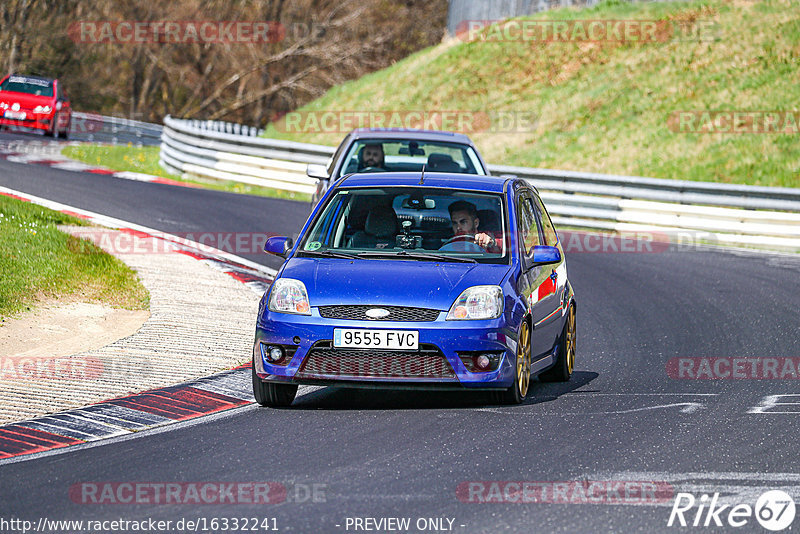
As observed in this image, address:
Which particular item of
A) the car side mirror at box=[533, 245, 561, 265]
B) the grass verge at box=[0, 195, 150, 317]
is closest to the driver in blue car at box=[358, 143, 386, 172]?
the grass verge at box=[0, 195, 150, 317]

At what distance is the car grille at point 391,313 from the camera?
7988 millimetres

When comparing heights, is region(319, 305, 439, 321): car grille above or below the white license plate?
above

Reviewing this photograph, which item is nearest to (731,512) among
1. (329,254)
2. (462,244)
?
(462,244)

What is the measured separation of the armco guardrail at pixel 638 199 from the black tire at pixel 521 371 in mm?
12874

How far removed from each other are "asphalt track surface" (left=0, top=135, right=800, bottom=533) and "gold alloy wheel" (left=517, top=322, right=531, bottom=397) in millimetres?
157

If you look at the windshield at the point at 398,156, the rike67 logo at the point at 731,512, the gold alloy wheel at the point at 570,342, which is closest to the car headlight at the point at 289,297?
the gold alloy wheel at the point at 570,342

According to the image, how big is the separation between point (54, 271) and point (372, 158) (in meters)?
4.09

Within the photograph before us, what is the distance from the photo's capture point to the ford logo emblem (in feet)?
26.2

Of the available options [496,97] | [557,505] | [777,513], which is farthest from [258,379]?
[496,97]

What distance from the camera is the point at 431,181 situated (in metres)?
9.50

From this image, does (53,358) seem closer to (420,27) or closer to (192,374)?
(192,374)

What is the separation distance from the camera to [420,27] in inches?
2351

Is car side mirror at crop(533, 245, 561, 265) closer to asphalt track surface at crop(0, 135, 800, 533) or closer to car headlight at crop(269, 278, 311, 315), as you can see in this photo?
asphalt track surface at crop(0, 135, 800, 533)

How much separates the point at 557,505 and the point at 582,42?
33.5 metres
